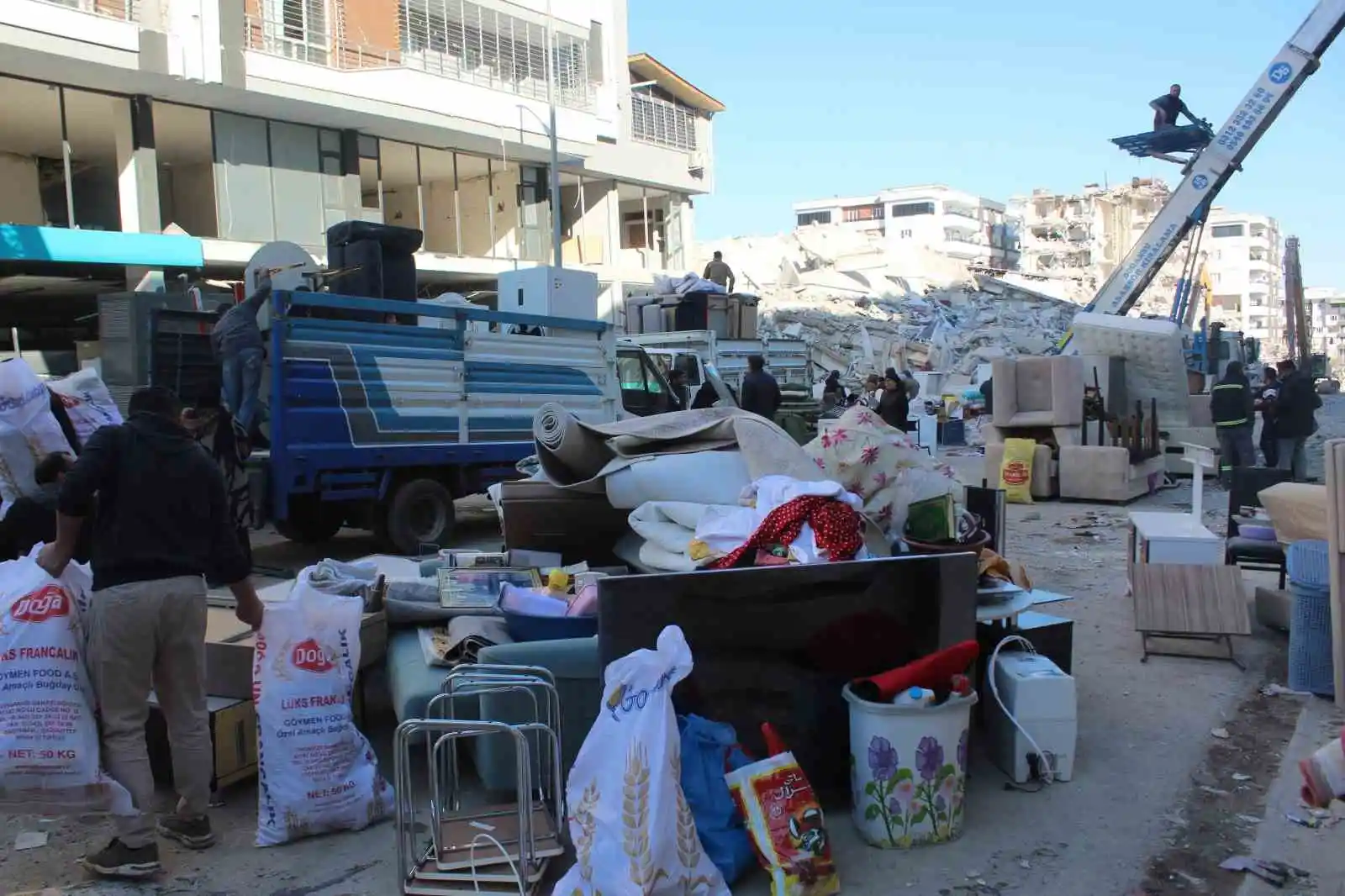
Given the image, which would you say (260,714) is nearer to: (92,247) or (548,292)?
(548,292)

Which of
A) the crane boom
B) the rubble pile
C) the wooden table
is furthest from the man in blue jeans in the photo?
the rubble pile

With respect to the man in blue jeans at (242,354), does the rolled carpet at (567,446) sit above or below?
below

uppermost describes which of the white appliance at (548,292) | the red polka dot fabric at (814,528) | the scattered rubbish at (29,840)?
the white appliance at (548,292)

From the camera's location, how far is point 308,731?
3.99 metres

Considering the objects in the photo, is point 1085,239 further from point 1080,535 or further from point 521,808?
point 521,808

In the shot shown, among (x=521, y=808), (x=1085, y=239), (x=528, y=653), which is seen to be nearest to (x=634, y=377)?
(x=528, y=653)

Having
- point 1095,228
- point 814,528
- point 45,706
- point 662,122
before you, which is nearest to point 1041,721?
point 814,528

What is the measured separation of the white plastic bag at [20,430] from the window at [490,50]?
19.2 metres

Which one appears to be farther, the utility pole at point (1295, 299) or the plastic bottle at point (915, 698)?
the utility pole at point (1295, 299)

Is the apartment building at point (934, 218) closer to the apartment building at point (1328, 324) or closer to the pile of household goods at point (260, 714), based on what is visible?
the apartment building at point (1328, 324)

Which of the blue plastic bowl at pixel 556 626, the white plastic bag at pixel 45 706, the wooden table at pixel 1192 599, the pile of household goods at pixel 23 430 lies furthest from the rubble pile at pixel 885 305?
the white plastic bag at pixel 45 706

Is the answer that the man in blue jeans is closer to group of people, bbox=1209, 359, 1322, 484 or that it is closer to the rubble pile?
group of people, bbox=1209, 359, 1322, 484

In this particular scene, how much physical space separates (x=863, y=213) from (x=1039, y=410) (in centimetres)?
9582

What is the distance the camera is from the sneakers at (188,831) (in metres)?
3.88
